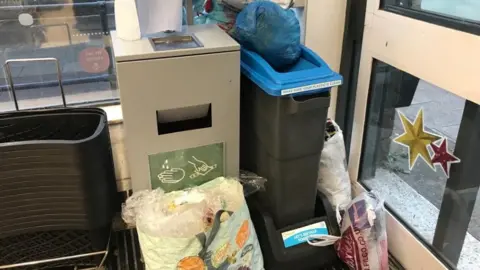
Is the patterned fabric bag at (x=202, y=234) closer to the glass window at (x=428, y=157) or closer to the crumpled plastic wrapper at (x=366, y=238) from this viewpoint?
the crumpled plastic wrapper at (x=366, y=238)

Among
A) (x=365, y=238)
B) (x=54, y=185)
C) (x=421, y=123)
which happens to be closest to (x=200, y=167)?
(x=54, y=185)

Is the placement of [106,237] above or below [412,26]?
below

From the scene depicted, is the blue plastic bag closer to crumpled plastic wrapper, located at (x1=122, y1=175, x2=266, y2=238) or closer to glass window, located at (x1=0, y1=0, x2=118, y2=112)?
crumpled plastic wrapper, located at (x1=122, y1=175, x2=266, y2=238)

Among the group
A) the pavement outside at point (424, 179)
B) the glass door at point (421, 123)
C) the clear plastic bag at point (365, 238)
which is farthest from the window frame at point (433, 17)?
the clear plastic bag at point (365, 238)

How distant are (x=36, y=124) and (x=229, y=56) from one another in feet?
2.20

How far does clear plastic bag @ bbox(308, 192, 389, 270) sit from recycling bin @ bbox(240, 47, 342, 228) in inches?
5.2

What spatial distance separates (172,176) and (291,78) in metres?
0.49

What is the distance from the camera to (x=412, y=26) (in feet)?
4.40

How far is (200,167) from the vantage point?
144 centimetres

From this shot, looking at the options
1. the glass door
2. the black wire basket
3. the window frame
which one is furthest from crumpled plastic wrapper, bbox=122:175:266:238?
the window frame

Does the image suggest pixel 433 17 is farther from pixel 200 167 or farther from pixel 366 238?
pixel 200 167

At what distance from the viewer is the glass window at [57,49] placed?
158cm

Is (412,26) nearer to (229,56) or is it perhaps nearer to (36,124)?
(229,56)

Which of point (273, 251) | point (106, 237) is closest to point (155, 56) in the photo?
point (106, 237)
